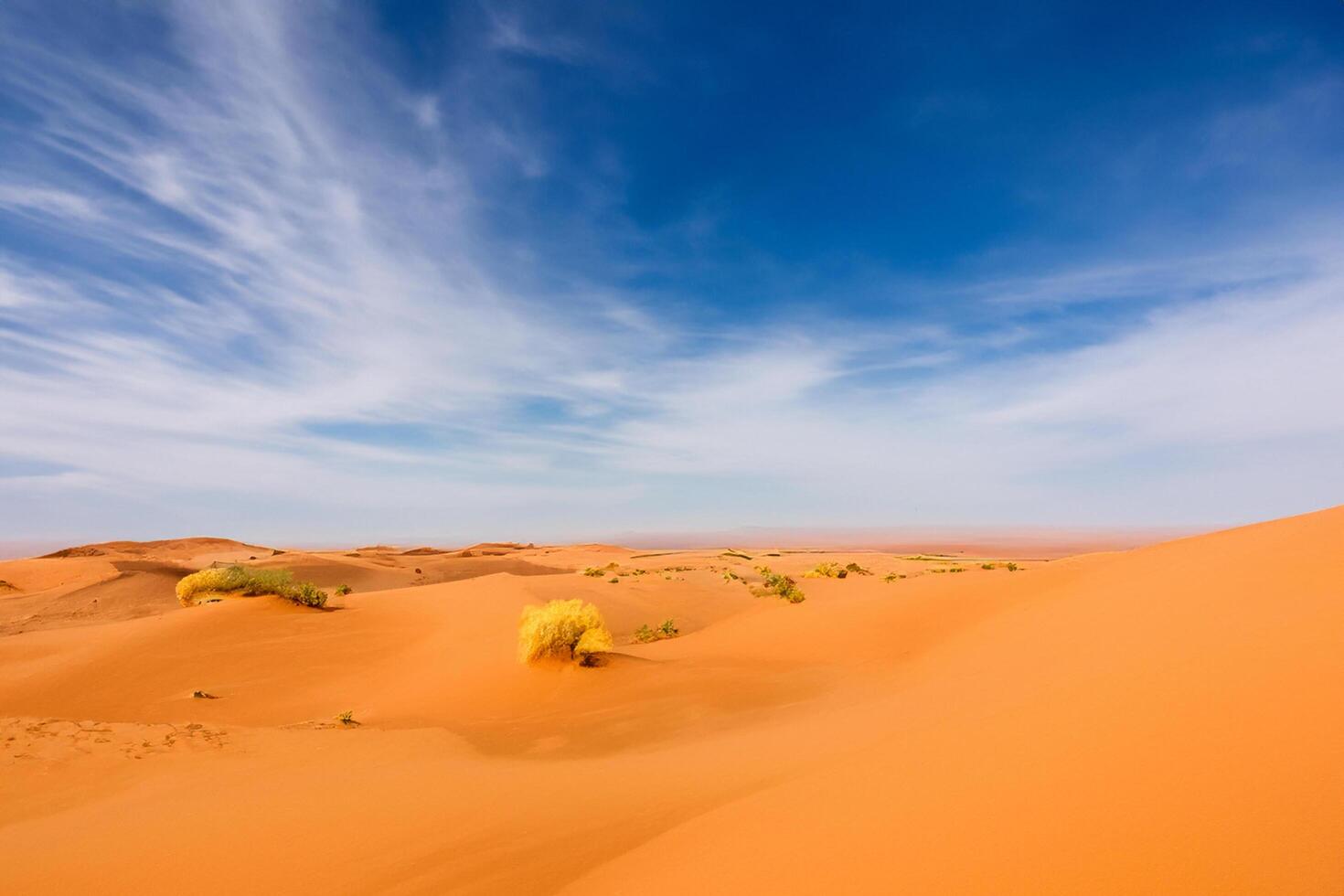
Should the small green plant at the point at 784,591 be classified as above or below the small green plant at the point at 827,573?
below

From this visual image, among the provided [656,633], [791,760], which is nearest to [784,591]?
[656,633]

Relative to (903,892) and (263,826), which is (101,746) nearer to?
(263,826)

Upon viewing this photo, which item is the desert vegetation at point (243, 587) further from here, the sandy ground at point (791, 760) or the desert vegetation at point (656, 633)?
the desert vegetation at point (656, 633)

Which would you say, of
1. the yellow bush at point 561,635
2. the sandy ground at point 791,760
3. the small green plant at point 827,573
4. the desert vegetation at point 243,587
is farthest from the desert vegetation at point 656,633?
the small green plant at point 827,573

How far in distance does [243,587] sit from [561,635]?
41.5 ft

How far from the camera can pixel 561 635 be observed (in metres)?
10.2

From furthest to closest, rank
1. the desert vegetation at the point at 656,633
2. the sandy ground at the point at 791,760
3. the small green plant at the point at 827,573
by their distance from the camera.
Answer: the small green plant at the point at 827,573
the desert vegetation at the point at 656,633
the sandy ground at the point at 791,760

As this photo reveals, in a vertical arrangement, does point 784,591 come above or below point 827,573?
below

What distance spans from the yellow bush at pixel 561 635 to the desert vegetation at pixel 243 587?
33.1 feet

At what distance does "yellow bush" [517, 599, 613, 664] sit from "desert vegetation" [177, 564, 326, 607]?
33.1ft

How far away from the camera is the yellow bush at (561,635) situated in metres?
10.0

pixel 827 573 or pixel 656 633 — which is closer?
pixel 656 633

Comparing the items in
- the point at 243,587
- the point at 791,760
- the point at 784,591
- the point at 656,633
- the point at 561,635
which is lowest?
the point at 656,633

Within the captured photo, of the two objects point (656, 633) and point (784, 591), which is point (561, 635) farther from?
point (784, 591)
